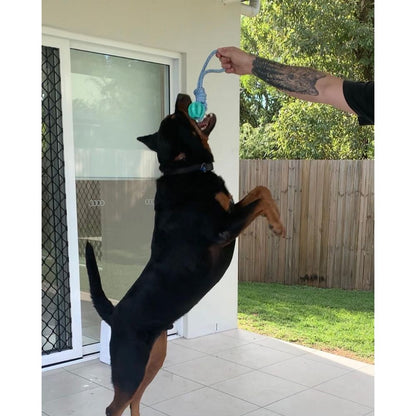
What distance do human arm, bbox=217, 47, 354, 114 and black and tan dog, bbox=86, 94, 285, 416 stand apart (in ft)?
0.87

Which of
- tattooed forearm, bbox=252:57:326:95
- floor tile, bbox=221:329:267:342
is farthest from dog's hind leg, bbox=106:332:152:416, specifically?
floor tile, bbox=221:329:267:342

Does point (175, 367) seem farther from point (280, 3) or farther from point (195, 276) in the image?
point (280, 3)

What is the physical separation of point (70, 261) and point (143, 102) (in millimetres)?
1684

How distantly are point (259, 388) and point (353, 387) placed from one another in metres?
0.74

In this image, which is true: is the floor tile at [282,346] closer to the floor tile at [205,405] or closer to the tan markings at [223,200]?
the floor tile at [205,405]

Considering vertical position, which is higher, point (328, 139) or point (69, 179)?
point (328, 139)

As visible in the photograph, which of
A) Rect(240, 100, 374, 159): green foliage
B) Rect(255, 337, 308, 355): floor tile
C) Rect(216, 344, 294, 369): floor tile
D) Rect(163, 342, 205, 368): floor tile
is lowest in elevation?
Rect(255, 337, 308, 355): floor tile

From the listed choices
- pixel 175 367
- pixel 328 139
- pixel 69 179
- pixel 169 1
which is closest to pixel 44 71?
pixel 69 179

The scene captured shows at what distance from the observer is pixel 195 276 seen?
6.70 ft

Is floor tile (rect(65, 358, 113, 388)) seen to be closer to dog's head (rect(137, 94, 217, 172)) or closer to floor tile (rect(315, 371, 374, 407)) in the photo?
floor tile (rect(315, 371, 374, 407))

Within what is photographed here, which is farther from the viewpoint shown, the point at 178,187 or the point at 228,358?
the point at 228,358

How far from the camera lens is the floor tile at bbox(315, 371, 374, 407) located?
11.9ft

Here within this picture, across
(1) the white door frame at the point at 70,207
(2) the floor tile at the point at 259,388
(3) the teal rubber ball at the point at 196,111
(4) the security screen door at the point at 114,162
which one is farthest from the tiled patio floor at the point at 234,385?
(3) the teal rubber ball at the point at 196,111
